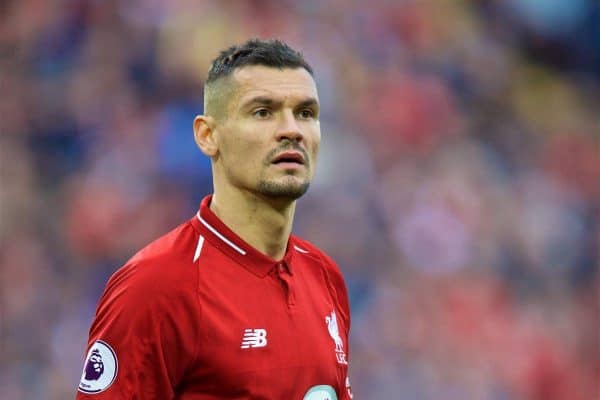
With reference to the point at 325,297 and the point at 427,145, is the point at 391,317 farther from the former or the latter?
the point at 325,297

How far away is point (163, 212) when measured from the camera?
639 cm

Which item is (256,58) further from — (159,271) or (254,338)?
(254,338)

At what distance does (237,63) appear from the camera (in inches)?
111

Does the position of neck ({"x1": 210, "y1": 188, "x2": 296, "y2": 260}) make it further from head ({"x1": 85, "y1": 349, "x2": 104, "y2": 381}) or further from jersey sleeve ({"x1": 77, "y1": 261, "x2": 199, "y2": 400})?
head ({"x1": 85, "y1": 349, "x2": 104, "y2": 381})

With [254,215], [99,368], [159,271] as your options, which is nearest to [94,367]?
[99,368]

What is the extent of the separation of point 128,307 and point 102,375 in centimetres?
18

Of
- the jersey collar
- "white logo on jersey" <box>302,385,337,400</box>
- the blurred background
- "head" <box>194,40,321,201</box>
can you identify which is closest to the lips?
"head" <box>194,40,321,201</box>

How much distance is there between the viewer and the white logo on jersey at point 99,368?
2461 millimetres

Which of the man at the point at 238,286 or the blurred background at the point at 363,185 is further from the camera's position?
the blurred background at the point at 363,185

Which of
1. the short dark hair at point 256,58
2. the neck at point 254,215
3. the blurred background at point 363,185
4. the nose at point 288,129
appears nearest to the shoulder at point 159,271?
the neck at point 254,215

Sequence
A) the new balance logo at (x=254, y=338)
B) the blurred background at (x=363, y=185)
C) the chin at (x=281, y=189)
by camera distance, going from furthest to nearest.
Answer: the blurred background at (x=363, y=185) < the chin at (x=281, y=189) < the new balance logo at (x=254, y=338)

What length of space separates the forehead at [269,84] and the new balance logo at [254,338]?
63cm

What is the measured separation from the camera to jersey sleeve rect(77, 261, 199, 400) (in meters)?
2.45

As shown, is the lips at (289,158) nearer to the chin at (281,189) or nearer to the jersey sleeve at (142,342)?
the chin at (281,189)
